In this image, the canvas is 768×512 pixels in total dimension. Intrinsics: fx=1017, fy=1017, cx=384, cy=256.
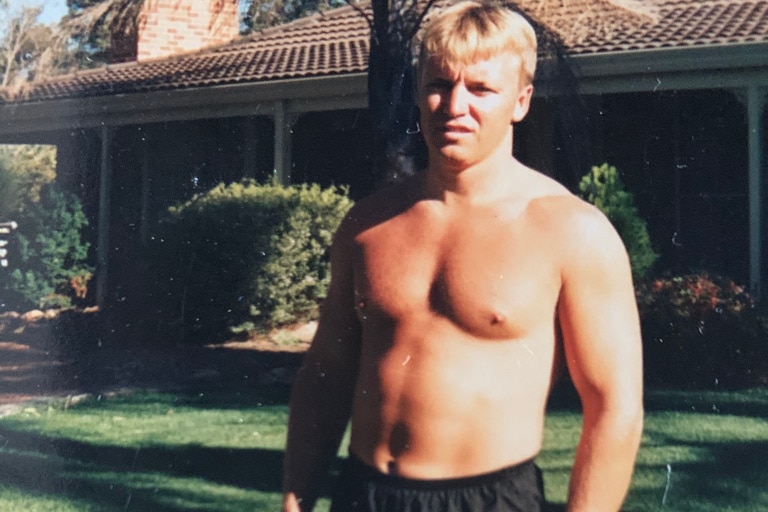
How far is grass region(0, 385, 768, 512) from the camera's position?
543 cm

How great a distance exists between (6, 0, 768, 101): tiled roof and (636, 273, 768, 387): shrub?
10.1ft

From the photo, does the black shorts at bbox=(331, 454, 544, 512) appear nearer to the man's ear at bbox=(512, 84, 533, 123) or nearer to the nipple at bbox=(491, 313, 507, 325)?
the nipple at bbox=(491, 313, 507, 325)

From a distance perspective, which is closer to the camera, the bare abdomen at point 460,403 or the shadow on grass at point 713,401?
the bare abdomen at point 460,403

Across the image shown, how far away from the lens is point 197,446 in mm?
6695

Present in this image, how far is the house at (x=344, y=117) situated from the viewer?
36.8 feet

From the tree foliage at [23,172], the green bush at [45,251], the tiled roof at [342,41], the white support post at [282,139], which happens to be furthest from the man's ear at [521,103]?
the tree foliage at [23,172]

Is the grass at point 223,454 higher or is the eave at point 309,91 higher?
the eave at point 309,91

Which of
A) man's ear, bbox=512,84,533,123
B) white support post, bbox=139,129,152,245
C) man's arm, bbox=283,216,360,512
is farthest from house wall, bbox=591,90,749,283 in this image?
man's ear, bbox=512,84,533,123

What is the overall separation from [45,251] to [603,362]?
12.9 m

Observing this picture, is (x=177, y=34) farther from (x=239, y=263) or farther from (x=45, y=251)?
(x=239, y=263)

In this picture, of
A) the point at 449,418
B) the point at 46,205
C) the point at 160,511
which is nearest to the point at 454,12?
the point at 449,418

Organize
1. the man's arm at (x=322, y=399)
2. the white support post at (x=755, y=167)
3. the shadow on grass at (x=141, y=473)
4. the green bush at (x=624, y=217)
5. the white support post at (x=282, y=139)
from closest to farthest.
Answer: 1. the man's arm at (x=322, y=399)
2. the shadow on grass at (x=141, y=473)
3. the green bush at (x=624, y=217)
4. the white support post at (x=755, y=167)
5. the white support post at (x=282, y=139)

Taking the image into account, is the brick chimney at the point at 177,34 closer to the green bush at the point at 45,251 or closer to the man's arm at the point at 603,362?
the green bush at the point at 45,251

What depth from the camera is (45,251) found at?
13.7 meters
